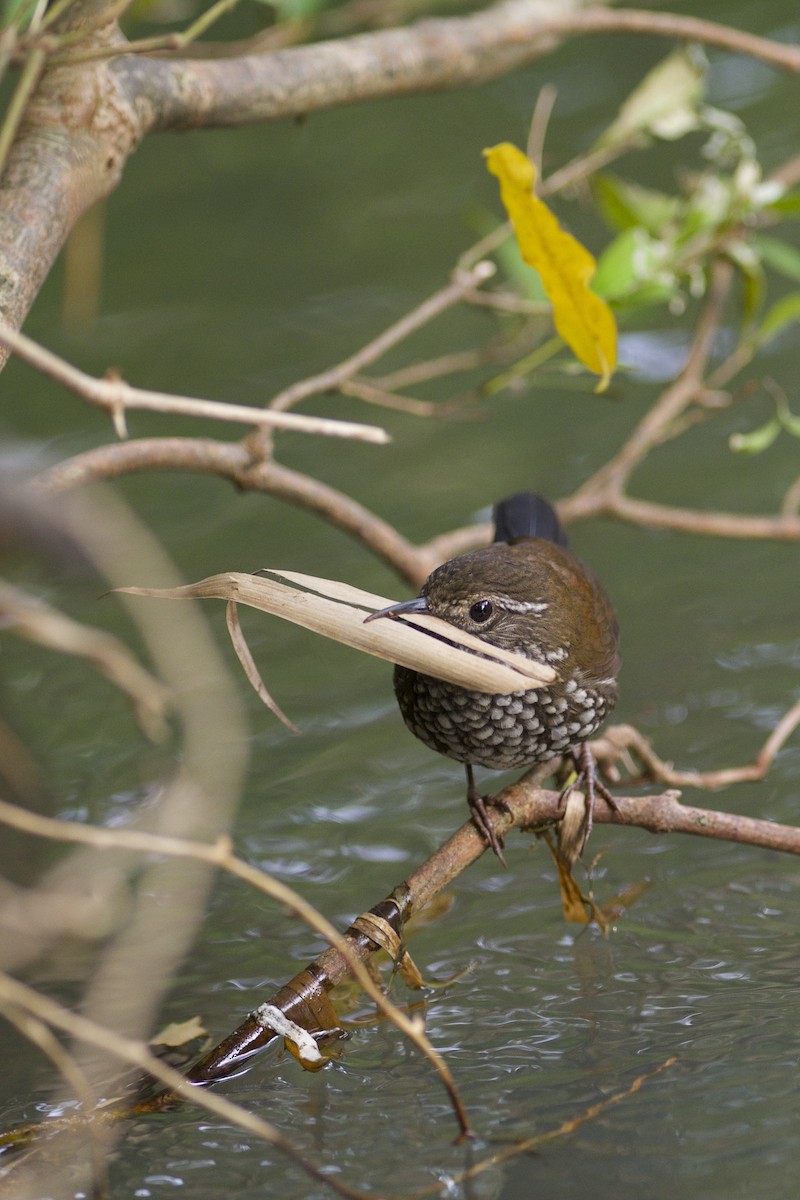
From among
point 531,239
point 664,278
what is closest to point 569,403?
point 664,278

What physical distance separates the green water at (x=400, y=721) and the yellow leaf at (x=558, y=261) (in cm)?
105

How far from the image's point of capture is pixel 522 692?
2.48 meters

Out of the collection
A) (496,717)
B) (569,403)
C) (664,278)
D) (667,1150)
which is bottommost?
(667,1150)

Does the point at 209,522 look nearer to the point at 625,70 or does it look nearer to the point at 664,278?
the point at 664,278

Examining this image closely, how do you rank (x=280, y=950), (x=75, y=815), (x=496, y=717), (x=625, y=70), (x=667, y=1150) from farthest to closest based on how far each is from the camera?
(x=625, y=70) → (x=75, y=815) → (x=280, y=950) → (x=496, y=717) → (x=667, y=1150)

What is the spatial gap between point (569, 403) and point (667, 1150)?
4.00m

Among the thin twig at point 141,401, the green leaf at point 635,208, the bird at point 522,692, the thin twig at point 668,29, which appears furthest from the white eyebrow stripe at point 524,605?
the thin twig at point 668,29

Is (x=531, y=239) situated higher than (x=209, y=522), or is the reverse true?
(x=531, y=239)

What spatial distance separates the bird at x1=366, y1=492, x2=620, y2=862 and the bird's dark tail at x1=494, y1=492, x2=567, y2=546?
0.39 m

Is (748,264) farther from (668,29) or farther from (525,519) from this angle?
(525,519)

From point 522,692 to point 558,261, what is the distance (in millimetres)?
793

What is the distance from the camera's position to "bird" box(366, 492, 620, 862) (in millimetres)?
2586

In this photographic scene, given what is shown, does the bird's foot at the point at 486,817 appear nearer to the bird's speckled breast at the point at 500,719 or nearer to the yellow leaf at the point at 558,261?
the bird's speckled breast at the point at 500,719

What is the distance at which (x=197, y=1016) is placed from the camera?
2869 mm
